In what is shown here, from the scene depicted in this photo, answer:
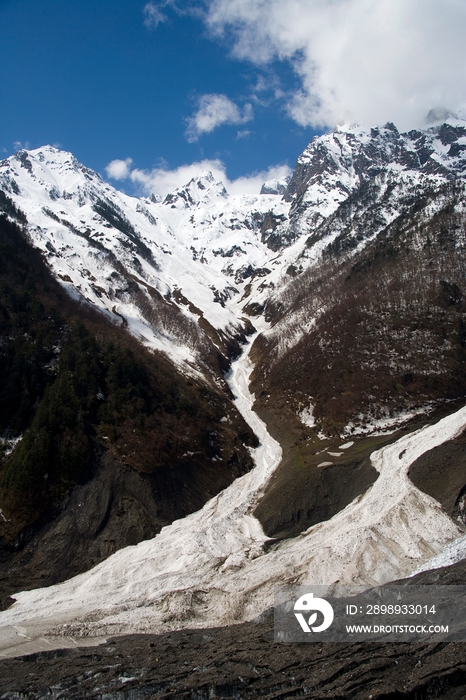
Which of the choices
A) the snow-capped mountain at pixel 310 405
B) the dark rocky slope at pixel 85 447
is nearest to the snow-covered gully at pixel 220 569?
the snow-capped mountain at pixel 310 405

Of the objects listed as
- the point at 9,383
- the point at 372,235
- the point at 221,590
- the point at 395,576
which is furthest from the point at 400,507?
the point at 372,235

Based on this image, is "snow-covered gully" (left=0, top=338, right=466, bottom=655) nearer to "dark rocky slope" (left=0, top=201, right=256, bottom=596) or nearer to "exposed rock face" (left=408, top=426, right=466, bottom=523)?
"exposed rock face" (left=408, top=426, right=466, bottom=523)

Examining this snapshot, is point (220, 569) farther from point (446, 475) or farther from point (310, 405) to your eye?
point (310, 405)

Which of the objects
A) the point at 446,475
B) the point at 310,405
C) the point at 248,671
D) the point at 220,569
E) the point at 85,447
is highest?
the point at 85,447

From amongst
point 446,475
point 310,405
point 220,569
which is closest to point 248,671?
point 220,569

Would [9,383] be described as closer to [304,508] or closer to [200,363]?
[304,508]

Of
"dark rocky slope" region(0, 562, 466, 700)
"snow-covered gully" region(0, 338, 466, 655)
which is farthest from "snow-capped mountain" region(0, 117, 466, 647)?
"dark rocky slope" region(0, 562, 466, 700)

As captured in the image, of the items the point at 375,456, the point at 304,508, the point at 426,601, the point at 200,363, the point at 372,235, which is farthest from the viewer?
the point at 372,235

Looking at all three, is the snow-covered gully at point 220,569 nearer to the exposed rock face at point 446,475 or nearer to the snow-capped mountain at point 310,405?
the snow-capped mountain at point 310,405

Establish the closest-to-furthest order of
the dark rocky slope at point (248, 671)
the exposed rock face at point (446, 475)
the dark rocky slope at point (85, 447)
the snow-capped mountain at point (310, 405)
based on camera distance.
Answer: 1. the dark rocky slope at point (248, 671)
2. the snow-capped mountain at point (310, 405)
3. the exposed rock face at point (446, 475)
4. the dark rocky slope at point (85, 447)
